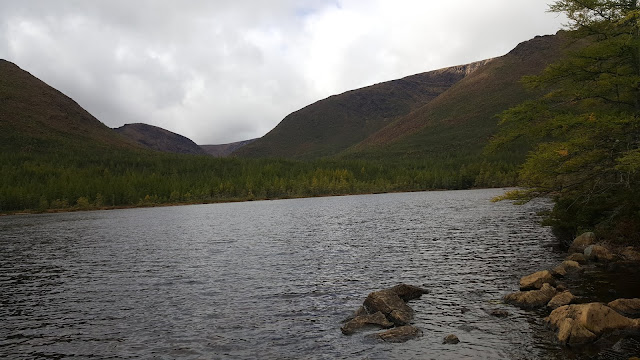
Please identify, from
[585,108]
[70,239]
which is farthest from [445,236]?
[70,239]

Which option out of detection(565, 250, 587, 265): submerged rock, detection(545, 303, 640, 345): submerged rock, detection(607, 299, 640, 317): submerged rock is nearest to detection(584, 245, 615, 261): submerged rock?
detection(565, 250, 587, 265): submerged rock

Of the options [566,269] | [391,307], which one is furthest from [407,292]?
[566,269]

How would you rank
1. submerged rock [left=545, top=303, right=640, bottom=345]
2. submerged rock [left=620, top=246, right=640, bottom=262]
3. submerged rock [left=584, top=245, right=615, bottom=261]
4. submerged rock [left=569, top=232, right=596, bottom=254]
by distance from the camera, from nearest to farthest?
submerged rock [left=545, top=303, right=640, bottom=345] < submerged rock [left=620, top=246, right=640, bottom=262] < submerged rock [left=584, top=245, right=615, bottom=261] < submerged rock [left=569, top=232, right=596, bottom=254]

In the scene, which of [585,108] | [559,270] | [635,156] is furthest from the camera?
[585,108]

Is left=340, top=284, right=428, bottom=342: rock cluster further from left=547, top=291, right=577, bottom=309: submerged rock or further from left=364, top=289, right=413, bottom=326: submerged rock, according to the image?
left=547, top=291, right=577, bottom=309: submerged rock

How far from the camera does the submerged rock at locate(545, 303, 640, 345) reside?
1745cm

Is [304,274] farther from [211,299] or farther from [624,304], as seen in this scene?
[624,304]

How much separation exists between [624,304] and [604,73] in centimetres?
1919

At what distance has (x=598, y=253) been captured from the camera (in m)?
31.4

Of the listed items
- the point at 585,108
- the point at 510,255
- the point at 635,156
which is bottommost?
the point at 510,255

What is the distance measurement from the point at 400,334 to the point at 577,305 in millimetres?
7950

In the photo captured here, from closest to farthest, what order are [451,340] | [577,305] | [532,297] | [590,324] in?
[590,324] → [451,340] → [577,305] → [532,297]

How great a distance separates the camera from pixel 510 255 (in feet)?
128

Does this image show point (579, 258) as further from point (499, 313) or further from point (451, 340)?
point (451, 340)
